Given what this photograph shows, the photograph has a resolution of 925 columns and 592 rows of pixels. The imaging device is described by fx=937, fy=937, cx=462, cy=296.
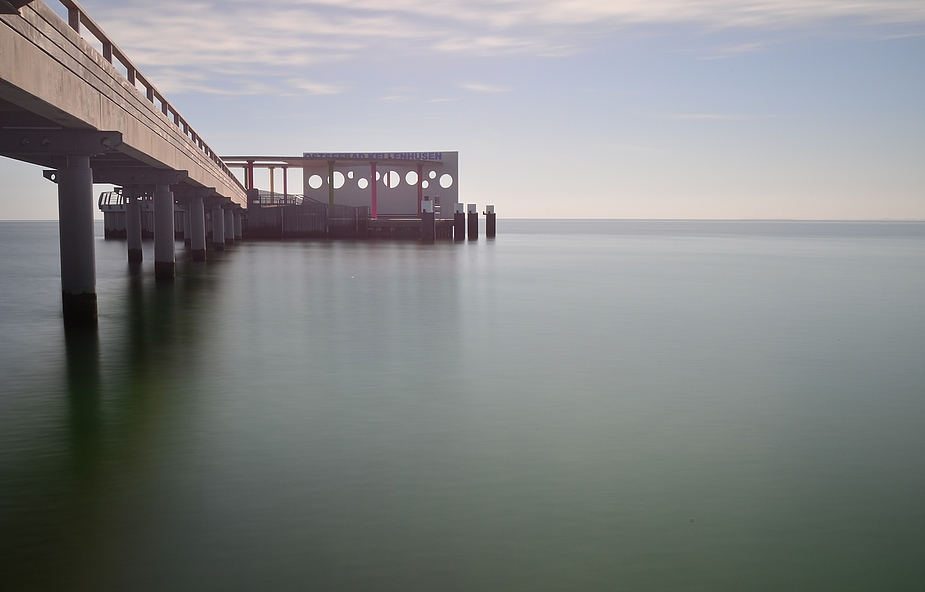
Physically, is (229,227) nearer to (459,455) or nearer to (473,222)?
(473,222)

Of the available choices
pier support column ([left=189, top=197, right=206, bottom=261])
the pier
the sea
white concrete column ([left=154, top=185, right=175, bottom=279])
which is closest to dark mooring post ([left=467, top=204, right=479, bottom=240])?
the pier

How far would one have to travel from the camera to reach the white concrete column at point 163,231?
31562mm

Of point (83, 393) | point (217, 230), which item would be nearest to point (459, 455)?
point (83, 393)

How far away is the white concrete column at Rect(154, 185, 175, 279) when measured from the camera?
31562 mm

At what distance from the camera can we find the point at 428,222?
7400 centimetres

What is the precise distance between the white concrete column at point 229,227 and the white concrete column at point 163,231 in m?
34.8

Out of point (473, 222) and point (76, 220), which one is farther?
point (473, 222)

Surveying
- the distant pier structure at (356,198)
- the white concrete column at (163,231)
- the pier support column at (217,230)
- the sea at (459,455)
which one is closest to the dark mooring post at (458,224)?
the distant pier structure at (356,198)

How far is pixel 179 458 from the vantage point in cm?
823

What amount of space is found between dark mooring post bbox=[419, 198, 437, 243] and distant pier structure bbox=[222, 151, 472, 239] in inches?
3.9

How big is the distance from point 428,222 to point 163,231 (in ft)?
139

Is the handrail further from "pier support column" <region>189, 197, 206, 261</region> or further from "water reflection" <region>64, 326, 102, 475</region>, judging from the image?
Result: "pier support column" <region>189, 197, 206, 261</region>

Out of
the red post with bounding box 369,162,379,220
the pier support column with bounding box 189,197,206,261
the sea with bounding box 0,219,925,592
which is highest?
the red post with bounding box 369,162,379,220

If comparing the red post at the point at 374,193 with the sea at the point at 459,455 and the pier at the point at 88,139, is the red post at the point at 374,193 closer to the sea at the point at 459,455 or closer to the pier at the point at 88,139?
the pier at the point at 88,139
